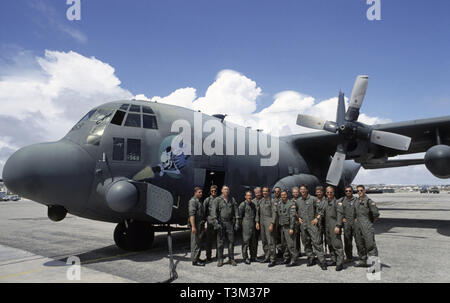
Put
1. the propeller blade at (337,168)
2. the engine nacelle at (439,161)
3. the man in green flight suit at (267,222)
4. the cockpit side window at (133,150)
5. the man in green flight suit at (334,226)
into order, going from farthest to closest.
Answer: the propeller blade at (337,168), the engine nacelle at (439,161), the cockpit side window at (133,150), the man in green flight suit at (267,222), the man in green flight suit at (334,226)

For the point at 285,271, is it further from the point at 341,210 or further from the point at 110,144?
the point at 110,144

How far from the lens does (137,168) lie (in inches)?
324

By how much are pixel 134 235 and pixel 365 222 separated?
628cm

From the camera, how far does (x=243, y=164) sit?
36.9ft

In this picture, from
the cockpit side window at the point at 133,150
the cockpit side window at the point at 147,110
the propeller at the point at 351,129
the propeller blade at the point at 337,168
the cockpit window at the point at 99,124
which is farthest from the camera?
the propeller blade at the point at 337,168

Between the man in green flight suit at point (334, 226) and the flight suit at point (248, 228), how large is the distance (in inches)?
73.7

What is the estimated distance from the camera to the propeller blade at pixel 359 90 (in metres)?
12.6

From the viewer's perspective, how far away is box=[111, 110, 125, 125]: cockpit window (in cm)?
842

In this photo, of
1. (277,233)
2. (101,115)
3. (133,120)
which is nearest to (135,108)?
(133,120)

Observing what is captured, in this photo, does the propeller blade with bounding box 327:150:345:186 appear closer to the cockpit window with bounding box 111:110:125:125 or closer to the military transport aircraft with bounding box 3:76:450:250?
the military transport aircraft with bounding box 3:76:450:250

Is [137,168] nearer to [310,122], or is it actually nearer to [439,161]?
[310,122]

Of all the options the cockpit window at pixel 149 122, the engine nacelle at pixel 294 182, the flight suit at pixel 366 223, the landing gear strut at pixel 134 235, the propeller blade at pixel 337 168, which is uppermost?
the cockpit window at pixel 149 122

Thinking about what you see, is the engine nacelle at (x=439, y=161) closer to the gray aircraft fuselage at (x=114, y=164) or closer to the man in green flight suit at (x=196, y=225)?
the gray aircraft fuselage at (x=114, y=164)

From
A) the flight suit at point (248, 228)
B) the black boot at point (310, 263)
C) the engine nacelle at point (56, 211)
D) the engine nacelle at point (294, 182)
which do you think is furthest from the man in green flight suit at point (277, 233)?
the engine nacelle at point (56, 211)
